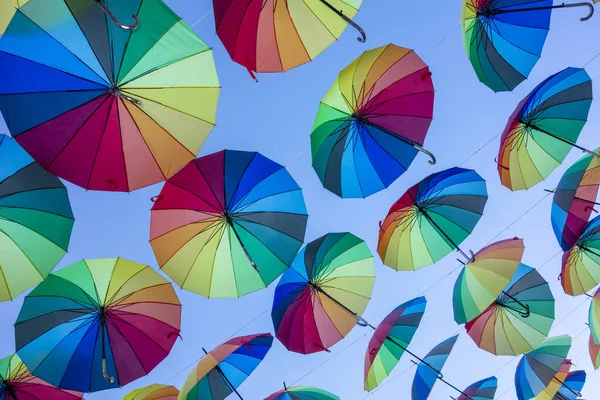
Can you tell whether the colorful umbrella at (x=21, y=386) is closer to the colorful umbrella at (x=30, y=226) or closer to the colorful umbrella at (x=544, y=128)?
the colorful umbrella at (x=30, y=226)

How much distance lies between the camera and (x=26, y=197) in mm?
5027

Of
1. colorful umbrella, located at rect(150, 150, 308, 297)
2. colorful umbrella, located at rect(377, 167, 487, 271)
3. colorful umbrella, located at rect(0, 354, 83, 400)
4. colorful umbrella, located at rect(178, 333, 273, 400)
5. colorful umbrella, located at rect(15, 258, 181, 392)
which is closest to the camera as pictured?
colorful umbrella, located at rect(150, 150, 308, 297)

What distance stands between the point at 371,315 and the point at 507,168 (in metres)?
3.06

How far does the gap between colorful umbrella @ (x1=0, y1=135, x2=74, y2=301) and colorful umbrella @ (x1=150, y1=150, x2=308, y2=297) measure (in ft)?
3.29

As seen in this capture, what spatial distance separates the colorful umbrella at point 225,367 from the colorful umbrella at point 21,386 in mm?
1577

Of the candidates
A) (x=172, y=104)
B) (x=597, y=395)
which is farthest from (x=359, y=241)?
(x=597, y=395)

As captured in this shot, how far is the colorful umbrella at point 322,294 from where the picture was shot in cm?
622

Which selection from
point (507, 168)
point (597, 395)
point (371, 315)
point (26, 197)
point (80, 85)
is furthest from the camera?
point (597, 395)

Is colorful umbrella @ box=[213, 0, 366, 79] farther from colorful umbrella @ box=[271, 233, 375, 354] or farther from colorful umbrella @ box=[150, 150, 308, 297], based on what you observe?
colorful umbrella @ box=[271, 233, 375, 354]

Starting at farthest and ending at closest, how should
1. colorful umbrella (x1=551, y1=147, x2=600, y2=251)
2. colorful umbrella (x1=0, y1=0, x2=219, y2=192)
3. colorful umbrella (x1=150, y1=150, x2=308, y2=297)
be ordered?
colorful umbrella (x1=551, y1=147, x2=600, y2=251) → colorful umbrella (x1=150, y1=150, x2=308, y2=297) → colorful umbrella (x1=0, y1=0, x2=219, y2=192)

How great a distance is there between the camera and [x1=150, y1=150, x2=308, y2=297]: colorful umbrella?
5.21m

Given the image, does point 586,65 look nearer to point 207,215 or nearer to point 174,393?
point 207,215

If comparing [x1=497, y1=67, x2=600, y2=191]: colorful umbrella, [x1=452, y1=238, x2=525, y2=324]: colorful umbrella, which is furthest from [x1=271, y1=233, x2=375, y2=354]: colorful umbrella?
[x1=497, y1=67, x2=600, y2=191]: colorful umbrella

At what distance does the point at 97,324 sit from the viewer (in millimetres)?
5578
